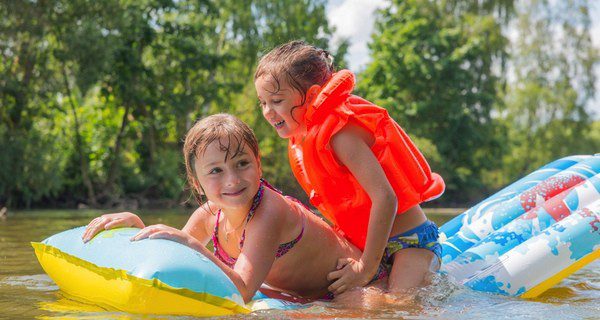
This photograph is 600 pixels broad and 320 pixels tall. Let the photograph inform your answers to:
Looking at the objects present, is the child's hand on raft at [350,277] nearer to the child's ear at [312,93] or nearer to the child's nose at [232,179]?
the child's nose at [232,179]

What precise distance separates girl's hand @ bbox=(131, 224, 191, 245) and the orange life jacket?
0.72 meters

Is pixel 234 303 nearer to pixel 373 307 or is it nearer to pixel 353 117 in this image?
pixel 373 307

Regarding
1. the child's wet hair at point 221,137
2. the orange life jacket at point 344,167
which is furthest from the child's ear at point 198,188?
the orange life jacket at point 344,167

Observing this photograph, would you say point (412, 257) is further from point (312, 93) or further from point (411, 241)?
point (312, 93)

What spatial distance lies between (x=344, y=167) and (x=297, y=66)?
0.51 m

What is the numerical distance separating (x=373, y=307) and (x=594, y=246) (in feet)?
5.07

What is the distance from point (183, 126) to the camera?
2491 centimetres

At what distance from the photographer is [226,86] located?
2423 cm

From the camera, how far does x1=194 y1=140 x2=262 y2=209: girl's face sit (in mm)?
3402

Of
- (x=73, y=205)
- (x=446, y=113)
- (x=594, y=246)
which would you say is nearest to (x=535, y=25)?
(x=446, y=113)

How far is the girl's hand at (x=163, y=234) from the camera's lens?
3357 mm

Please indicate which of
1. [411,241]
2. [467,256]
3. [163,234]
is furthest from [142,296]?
[467,256]

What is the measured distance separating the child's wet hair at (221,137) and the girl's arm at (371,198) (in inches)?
15.9

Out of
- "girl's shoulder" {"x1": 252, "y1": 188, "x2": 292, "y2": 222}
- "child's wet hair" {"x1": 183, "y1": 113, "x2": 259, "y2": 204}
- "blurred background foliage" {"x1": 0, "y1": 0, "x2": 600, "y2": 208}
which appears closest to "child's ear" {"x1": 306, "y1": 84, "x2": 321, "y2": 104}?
"child's wet hair" {"x1": 183, "y1": 113, "x2": 259, "y2": 204}
